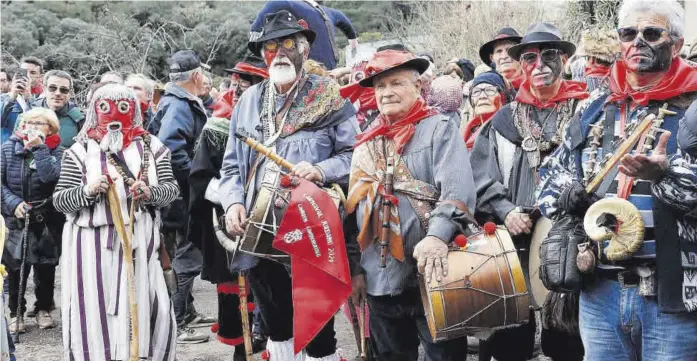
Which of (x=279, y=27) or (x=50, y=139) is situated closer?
(x=279, y=27)

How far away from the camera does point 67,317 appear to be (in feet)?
19.5

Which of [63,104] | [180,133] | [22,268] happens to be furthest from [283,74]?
[63,104]

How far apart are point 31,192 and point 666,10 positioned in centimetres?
630

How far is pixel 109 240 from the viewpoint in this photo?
589cm

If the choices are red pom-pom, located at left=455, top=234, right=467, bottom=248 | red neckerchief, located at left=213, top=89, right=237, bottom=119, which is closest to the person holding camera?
red neckerchief, located at left=213, top=89, right=237, bottom=119

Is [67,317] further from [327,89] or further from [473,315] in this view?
[473,315]

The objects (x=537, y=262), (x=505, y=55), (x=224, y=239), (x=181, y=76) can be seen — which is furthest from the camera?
(x=181, y=76)

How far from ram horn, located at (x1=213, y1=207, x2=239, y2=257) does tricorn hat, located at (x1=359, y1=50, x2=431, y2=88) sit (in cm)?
138

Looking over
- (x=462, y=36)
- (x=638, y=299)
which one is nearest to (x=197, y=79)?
(x=638, y=299)

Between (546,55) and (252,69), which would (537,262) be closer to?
(546,55)

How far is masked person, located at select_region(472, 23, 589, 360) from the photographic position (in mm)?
4957

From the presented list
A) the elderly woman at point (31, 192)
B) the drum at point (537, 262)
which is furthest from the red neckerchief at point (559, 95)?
the elderly woman at point (31, 192)

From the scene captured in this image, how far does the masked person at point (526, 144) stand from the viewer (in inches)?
195

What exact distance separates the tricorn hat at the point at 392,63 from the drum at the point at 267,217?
710 mm
